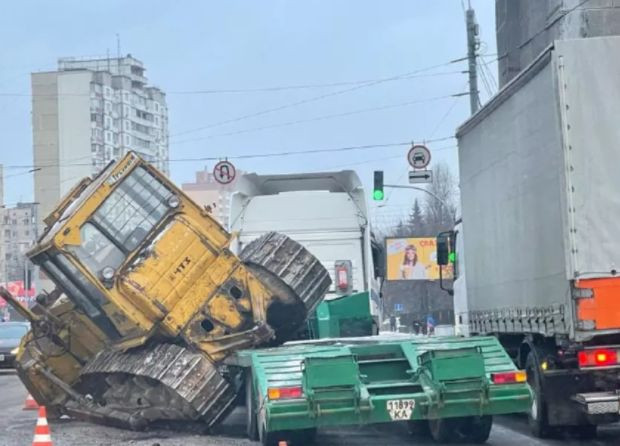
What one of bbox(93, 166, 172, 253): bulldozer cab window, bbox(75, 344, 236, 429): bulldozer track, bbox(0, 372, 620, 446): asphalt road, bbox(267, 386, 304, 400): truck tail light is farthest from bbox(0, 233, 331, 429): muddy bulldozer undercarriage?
bbox(267, 386, 304, 400): truck tail light

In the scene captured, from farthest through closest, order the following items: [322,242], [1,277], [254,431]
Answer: [1,277]
[322,242]
[254,431]

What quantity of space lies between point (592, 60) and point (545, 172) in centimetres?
126

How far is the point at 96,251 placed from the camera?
560 inches

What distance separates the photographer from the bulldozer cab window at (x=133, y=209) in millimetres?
14305

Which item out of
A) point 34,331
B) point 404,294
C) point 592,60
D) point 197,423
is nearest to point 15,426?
point 34,331

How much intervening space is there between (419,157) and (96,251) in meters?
17.2

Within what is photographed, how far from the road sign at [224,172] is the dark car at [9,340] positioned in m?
6.19

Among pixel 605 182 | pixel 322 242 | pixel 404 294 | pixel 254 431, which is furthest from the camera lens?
pixel 404 294

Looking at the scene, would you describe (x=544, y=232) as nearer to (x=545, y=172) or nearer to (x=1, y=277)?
(x=545, y=172)

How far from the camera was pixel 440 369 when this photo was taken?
36.8ft

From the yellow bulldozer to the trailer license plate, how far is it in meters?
3.07

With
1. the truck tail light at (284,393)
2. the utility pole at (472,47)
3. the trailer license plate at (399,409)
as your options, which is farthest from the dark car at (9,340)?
the trailer license plate at (399,409)

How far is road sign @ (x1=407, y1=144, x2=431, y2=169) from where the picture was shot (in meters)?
30.3

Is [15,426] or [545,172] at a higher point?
[545,172]
